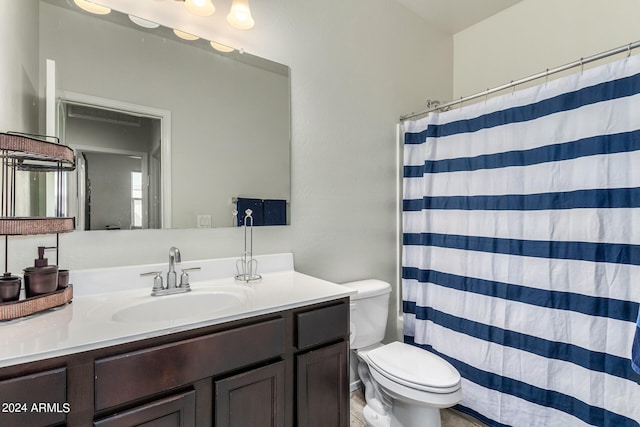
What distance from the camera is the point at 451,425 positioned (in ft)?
5.85

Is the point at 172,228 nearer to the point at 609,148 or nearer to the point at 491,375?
the point at 491,375

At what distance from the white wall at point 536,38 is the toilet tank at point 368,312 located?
177 centimetres

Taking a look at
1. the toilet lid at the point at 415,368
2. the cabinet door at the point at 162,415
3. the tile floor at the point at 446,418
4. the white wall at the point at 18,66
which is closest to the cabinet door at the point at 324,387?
the toilet lid at the point at 415,368

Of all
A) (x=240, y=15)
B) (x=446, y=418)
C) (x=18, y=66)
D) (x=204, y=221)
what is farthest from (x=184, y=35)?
(x=446, y=418)

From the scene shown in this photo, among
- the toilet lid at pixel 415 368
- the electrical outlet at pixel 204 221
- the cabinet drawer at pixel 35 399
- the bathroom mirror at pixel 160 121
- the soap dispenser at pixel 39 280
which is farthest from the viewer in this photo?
the electrical outlet at pixel 204 221

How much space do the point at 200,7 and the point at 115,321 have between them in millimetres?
1347

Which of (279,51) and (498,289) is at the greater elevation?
(279,51)

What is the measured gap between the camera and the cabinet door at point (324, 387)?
46.9 inches

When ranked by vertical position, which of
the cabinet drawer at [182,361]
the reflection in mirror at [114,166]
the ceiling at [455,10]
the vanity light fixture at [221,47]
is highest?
the ceiling at [455,10]

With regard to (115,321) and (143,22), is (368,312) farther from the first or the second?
(143,22)

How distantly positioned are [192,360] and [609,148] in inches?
70.4

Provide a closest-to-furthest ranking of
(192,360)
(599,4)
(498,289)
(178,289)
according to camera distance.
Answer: (192,360), (178,289), (498,289), (599,4)

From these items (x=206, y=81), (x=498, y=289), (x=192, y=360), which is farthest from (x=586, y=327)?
(x=206, y=81)

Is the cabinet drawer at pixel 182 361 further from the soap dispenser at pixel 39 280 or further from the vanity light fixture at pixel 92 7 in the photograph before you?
the vanity light fixture at pixel 92 7
